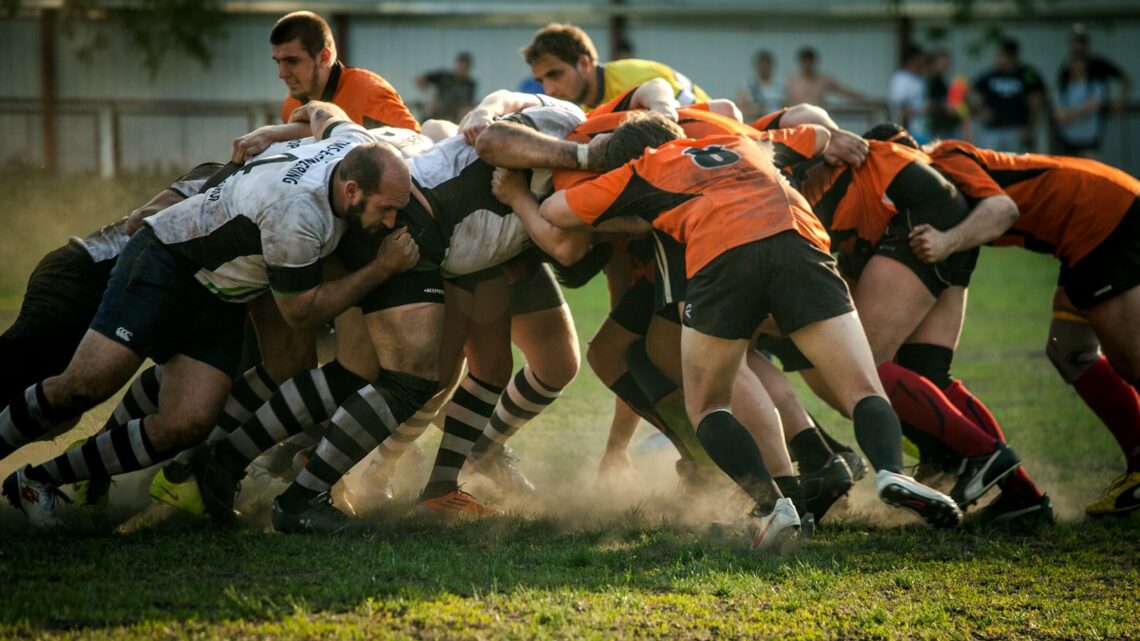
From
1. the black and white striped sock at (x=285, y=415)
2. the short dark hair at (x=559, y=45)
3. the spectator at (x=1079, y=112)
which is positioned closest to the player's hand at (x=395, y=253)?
the black and white striped sock at (x=285, y=415)

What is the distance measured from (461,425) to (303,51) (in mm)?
2090

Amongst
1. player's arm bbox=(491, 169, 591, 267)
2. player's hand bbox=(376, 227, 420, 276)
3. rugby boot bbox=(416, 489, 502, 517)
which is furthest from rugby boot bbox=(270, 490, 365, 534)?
player's arm bbox=(491, 169, 591, 267)

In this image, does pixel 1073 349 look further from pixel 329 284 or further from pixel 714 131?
pixel 329 284

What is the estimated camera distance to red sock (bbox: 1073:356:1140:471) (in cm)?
605

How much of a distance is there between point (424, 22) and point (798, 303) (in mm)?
18565

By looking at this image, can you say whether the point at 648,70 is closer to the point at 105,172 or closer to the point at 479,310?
the point at 479,310

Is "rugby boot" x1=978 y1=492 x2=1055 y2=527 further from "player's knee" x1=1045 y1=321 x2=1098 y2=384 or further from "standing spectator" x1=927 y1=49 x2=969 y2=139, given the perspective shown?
"standing spectator" x1=927 y1=49 x2=969 y2=139

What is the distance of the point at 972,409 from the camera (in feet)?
18.1

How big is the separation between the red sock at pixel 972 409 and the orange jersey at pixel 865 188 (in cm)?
76

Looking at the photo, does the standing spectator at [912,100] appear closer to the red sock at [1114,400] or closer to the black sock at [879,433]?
the red sock at [1114,400]

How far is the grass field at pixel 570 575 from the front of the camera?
154 inches

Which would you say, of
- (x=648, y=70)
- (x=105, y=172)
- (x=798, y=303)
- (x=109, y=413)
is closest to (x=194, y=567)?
(x=109, y=413)

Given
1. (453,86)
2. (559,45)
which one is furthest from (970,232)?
(453,86)

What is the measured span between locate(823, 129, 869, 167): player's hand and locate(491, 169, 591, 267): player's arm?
121cm
